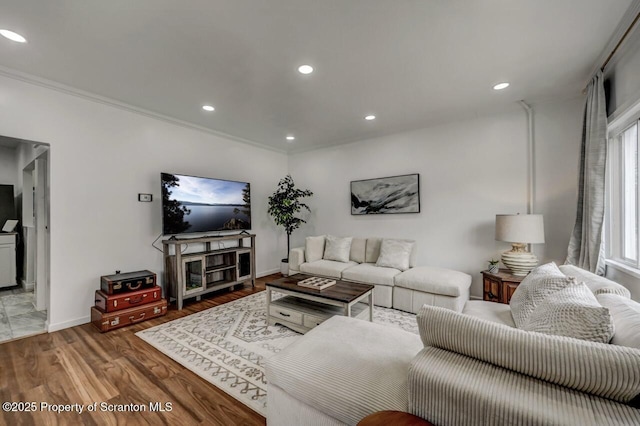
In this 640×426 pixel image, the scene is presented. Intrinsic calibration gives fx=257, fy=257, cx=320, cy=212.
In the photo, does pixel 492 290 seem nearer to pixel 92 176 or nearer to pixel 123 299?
pixel 123 299

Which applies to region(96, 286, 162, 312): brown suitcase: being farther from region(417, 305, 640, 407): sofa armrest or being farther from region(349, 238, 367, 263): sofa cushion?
region(417, 305, 640, 407): sofa armrest

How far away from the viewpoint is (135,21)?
73.4 inches

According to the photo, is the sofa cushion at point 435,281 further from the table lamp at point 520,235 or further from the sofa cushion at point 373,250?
the sofa cushion at point 373,250

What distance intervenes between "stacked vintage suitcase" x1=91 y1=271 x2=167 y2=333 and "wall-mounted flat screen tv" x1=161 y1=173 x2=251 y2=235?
70cm

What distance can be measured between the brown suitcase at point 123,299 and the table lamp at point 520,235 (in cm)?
432

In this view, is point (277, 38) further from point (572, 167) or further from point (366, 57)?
point (572, 167)

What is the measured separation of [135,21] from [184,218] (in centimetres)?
244

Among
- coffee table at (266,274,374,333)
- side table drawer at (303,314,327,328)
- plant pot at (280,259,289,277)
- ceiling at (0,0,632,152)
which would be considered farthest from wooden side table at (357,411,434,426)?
plant pot at (280,259,289,277)

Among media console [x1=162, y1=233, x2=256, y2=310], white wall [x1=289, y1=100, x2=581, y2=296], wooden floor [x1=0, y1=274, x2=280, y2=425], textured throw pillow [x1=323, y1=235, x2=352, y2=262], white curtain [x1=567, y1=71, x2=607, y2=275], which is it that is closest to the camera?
wooden floor [x1=0, y1=274, x2=280, y2=425]

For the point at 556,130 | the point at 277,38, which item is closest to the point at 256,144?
the point at 277,38

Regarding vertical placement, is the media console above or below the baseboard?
above

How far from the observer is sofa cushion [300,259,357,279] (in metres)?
3.87

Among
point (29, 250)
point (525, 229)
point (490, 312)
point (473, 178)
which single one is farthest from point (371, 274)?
point (29, 250)

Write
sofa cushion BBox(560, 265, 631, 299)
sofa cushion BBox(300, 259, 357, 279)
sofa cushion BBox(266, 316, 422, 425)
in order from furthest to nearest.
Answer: sofa cushion BBox(300, 259, 357, 279) < sofa cushion BBox(560, 265, 631, 299) < sofa cushion BBox(266, 316, 422, 425)
